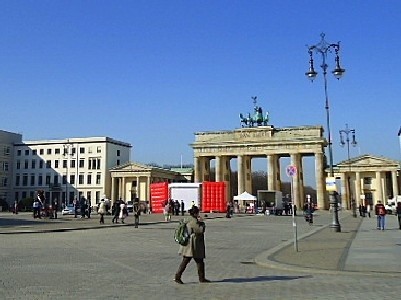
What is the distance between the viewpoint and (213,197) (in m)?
68.8

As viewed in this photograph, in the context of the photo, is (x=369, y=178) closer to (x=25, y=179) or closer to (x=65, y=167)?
(x=65, y=167)

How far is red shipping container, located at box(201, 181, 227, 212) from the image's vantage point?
68.4 meters

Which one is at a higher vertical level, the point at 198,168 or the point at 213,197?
the point at 198,168

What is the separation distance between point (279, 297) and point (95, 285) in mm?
3993

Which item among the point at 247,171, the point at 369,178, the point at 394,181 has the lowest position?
the point at 394,181

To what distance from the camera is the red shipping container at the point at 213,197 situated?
68.4 meters

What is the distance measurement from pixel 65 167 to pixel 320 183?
64.5m

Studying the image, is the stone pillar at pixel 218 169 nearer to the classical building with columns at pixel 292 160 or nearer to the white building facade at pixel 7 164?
the classical building with columns at pixel 292 160

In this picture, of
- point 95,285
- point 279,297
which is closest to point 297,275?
point 279,297

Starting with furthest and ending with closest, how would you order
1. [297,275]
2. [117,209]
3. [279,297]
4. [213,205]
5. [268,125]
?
1. [268,125]
2. [213,205]
3. [117,209]
4. [297,275]
5. [279,297]

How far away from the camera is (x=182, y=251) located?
10.6 metres

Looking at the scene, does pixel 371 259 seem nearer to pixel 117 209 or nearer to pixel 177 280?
pixel 177 280

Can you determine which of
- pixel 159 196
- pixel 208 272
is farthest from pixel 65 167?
pixel 208 272

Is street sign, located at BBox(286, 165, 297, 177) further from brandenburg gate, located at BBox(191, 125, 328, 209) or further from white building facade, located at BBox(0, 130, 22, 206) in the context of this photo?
white building facade, located at BBox(0, 130, 22, 206)
